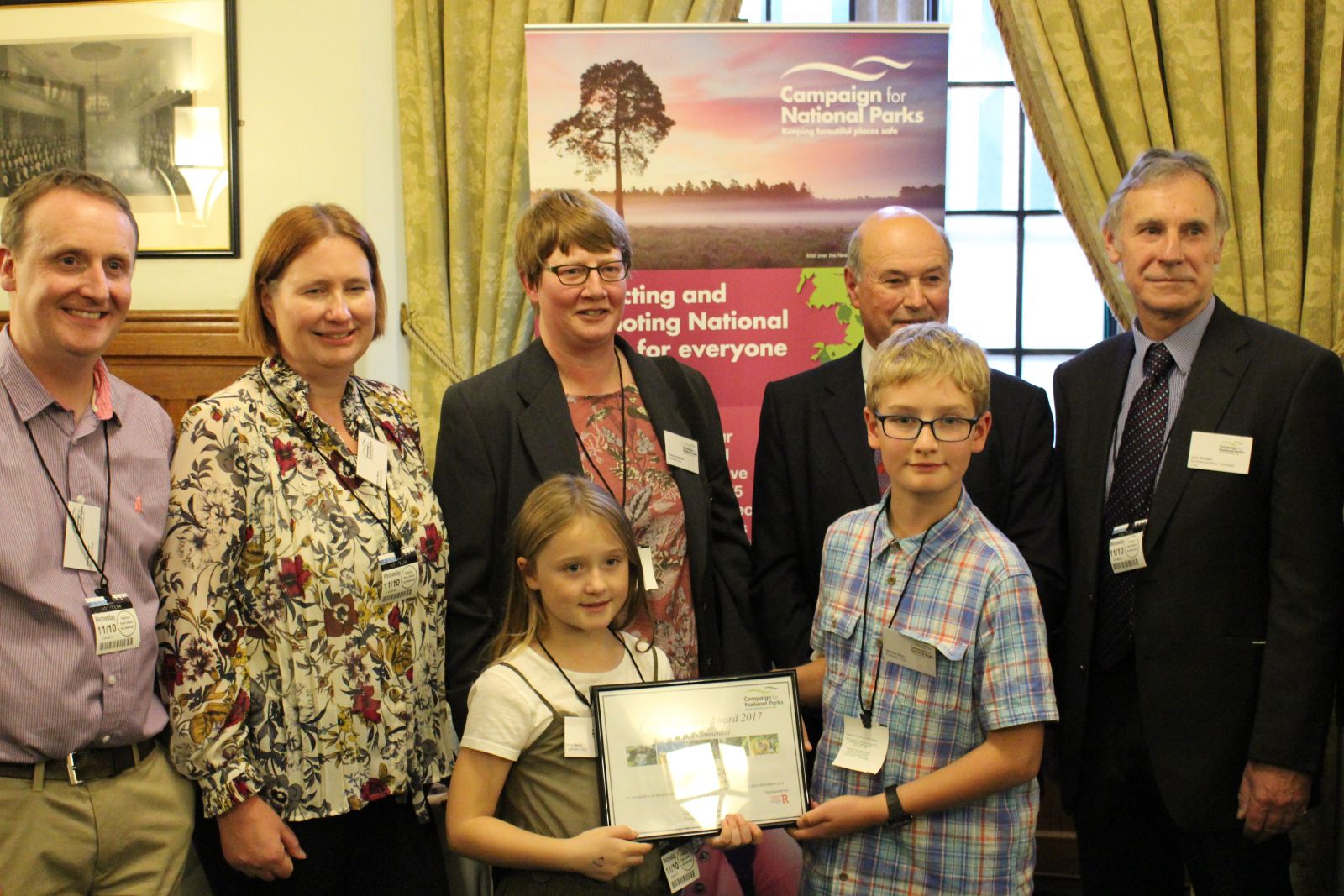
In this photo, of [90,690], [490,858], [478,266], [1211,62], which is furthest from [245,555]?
[1211,62]

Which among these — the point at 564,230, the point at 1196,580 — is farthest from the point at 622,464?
the point at 1196,580

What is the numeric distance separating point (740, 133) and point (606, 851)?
112 inches

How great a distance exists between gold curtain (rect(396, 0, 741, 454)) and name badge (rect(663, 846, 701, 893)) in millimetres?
2688

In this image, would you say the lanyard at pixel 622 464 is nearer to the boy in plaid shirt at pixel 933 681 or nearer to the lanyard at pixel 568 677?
the lanyard at pixel 568 677

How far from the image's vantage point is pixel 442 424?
2502 millimetres

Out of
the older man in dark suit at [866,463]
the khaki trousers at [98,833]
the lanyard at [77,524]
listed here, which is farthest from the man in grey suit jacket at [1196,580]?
the lanyard at [77,524]

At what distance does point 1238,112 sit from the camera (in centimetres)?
409

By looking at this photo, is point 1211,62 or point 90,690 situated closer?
point 90,690

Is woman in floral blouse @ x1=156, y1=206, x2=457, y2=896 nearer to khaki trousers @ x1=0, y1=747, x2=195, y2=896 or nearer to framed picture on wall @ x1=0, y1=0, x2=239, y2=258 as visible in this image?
khaki trousers @ x1=0, y1=747, x2=195, y2=896

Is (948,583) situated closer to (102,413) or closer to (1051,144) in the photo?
(102,413)

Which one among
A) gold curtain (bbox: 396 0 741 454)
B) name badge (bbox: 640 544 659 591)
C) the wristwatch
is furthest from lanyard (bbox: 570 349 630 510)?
gold curtain (bbox: 396 0 741 454)

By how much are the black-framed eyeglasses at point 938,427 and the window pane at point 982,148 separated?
3042mm

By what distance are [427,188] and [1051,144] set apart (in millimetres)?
2506

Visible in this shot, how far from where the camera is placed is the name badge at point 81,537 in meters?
1.95
